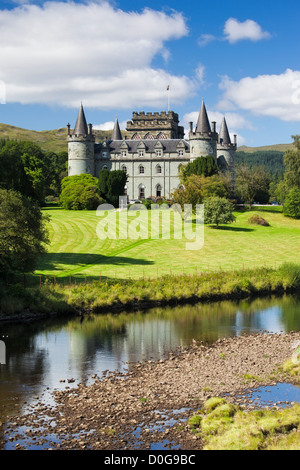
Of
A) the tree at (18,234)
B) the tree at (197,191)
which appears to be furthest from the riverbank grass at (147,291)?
the tree at (197,191)

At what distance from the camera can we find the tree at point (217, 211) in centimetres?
5250

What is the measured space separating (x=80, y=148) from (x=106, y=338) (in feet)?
189

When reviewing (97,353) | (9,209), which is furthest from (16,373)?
(9,209)

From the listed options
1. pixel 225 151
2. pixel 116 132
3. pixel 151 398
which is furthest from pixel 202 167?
pixel 151 398

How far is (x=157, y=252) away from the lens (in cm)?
4044

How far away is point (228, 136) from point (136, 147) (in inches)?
539

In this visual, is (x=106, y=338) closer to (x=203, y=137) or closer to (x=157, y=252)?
(x=157, y=252)

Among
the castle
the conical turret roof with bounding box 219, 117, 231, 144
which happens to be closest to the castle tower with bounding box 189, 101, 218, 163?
the castle

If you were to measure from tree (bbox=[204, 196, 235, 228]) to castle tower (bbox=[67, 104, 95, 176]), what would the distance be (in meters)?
28.9

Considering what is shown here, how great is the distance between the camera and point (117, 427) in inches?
523

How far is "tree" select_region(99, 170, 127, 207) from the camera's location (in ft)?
226

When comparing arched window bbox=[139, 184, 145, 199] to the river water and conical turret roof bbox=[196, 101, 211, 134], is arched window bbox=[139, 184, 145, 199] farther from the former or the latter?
the river water

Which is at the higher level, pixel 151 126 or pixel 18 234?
pixel 151 126
